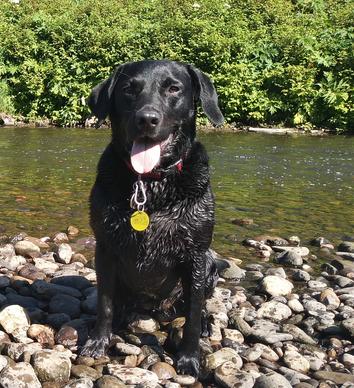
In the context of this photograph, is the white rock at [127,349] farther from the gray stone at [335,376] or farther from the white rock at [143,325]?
the gray stone at [335,376]

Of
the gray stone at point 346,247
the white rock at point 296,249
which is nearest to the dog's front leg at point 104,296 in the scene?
the white rock at point 296,249

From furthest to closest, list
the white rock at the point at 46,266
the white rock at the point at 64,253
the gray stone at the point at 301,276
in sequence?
the white rock at the point at 64,253
the gray stone at the point at 301,276
the white rock at the point at 46,266

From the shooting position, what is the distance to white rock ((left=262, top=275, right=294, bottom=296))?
4629 millimetres

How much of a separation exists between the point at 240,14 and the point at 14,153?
1024 cm

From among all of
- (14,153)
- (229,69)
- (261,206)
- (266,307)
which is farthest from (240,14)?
(266,307)

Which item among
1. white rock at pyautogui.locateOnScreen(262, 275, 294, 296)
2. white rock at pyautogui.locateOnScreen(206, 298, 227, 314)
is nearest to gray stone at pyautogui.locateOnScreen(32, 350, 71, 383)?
white rock at pyautogui.locateOnScreen(206, 298, 227, 314)

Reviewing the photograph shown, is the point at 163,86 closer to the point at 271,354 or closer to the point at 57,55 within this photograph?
the point at 271,354

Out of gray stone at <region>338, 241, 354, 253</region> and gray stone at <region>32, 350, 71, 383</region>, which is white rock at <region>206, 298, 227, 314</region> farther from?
gray stone at <region>338, 241, 354, 253</region>

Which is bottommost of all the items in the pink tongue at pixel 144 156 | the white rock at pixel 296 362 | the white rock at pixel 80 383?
the white rock at pixel 296 362

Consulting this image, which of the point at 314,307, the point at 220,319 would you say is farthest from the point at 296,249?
the point at 220,319

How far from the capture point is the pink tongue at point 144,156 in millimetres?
3475

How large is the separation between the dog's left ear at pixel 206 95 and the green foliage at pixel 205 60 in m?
12.1

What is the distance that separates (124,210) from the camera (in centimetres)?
356

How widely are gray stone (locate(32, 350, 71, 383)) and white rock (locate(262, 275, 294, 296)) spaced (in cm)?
190
